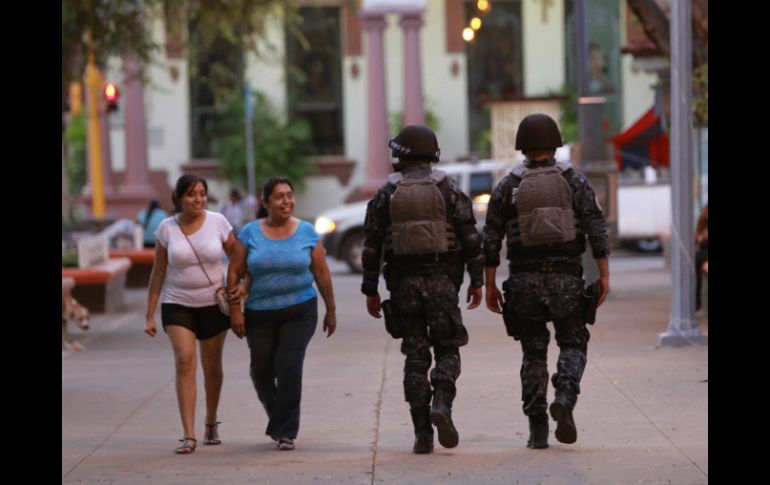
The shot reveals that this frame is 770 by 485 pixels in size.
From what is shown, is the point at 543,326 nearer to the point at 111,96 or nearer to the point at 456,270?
the point at 456,270

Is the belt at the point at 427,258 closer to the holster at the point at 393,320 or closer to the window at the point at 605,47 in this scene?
the holster at the point at 393,320

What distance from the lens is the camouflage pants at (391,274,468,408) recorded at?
967 cm

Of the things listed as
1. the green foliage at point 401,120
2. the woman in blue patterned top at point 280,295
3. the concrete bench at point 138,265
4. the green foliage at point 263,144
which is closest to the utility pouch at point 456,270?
the woman in blue patterned top at point 280,295

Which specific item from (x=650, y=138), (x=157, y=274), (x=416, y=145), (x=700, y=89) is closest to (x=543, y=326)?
(x=416, y=145)

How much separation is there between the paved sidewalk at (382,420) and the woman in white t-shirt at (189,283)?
451mm

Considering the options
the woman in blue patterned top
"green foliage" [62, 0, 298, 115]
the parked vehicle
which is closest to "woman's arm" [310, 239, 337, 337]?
the woman in blue patterned top

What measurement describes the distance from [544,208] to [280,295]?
169 cm

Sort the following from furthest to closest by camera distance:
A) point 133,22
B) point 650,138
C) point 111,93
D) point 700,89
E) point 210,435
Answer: point 650,138 → point 111,93 → point 133,22 → point 700,89 → point 210,435

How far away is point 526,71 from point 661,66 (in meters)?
20.7

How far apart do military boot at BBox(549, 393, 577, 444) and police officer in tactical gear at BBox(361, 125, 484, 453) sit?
0.61m

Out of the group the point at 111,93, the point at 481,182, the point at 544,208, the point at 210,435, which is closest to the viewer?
the point at 544,208

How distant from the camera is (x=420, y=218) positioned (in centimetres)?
962

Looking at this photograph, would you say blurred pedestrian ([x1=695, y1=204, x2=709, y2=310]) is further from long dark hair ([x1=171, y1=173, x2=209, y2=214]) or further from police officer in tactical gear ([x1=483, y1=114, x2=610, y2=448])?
long dark hair ([x1=171, y1=173, x2=209, y2=214])
